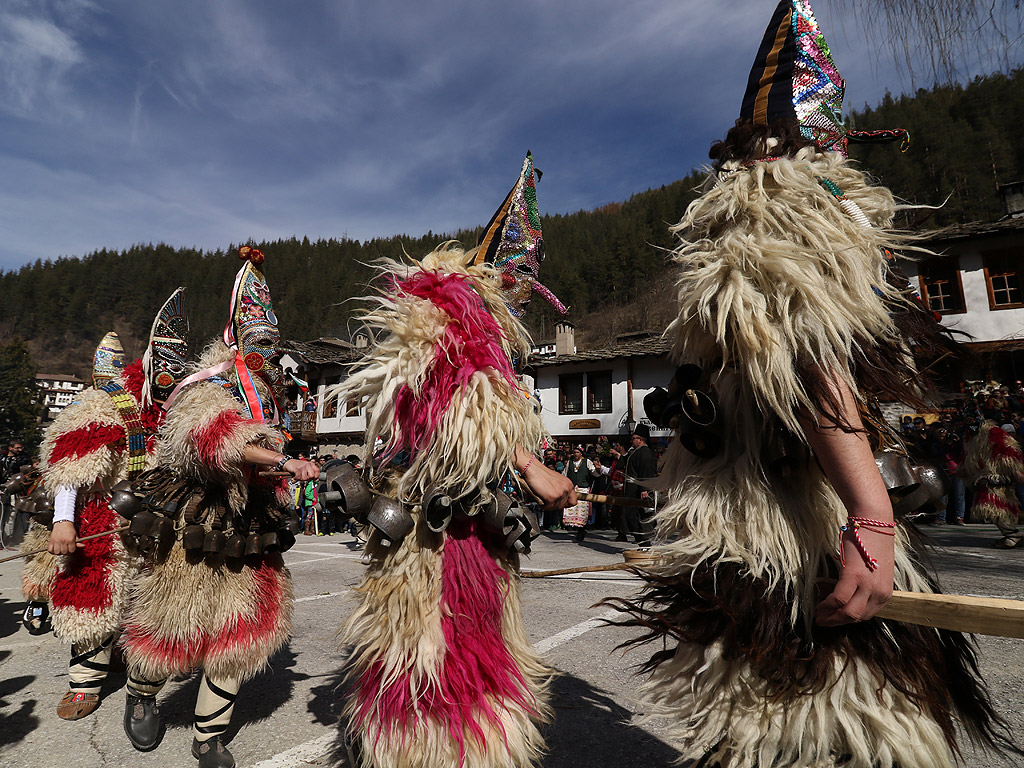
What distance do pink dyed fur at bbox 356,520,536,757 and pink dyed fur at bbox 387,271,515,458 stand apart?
0.36 meters

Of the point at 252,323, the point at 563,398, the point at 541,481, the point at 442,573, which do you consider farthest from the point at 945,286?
the point at 442,573

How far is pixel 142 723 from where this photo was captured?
8.70 ft

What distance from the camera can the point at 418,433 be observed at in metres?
1.86

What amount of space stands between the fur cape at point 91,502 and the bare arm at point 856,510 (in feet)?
11.4

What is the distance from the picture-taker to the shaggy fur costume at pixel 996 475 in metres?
7.44

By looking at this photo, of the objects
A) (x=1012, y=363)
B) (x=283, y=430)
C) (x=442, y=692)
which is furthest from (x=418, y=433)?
(x=1012, y=363)

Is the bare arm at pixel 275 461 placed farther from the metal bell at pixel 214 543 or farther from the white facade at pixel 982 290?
the white facade at pixel 982 290

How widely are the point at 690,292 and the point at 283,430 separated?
2500 millimetres

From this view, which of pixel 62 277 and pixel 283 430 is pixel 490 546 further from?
pixel 62 277

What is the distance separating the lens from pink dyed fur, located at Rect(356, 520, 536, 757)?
169 cm

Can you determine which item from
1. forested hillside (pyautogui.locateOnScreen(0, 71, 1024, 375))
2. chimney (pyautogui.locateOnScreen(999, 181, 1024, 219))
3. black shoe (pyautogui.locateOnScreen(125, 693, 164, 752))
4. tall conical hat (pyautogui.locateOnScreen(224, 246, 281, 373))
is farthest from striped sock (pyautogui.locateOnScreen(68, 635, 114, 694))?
forested hillside (pyautogui.locateOnScreen(0, 71, 1024, 375))

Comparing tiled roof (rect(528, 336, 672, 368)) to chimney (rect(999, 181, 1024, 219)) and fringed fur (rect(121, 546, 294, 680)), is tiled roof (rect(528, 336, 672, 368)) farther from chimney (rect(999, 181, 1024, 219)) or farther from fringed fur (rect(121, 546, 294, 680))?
fringed fur (rect(121, 546, 294, 680))

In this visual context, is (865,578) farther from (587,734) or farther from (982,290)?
(982,290)

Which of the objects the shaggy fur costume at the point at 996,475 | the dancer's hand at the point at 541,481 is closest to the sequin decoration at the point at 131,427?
the dancer's hand at the point at 541,481
